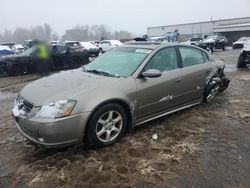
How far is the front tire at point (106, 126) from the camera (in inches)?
135

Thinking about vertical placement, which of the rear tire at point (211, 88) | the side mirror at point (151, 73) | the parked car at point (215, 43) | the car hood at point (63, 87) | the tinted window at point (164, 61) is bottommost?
the parked car at point (215, 43)

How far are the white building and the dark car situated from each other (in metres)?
40.6

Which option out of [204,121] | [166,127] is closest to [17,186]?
[166,127]

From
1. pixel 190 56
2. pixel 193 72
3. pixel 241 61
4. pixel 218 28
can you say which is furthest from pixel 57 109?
pixel 218 28

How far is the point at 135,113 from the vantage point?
3934mm

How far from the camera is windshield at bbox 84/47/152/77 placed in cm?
411

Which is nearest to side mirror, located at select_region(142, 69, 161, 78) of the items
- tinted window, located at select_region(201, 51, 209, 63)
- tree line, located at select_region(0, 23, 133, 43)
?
tinted window, located at select_region(201, 51, 209, 63)

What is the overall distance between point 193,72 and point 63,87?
2.63 meters

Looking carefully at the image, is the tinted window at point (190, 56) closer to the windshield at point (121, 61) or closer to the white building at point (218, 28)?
the windshield at point (121, 61)

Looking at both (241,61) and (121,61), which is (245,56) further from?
(121,61)

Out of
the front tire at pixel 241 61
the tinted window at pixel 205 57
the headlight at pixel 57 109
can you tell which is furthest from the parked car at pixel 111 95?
the front tire at pixel 241 61

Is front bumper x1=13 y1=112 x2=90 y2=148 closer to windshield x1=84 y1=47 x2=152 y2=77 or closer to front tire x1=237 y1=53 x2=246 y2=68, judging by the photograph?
windshield x1=84 y1=47 x2=152 y2=77

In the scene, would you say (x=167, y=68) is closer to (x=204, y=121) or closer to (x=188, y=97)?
(x=188, y=97)

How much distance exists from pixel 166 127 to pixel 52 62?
9536 mm
